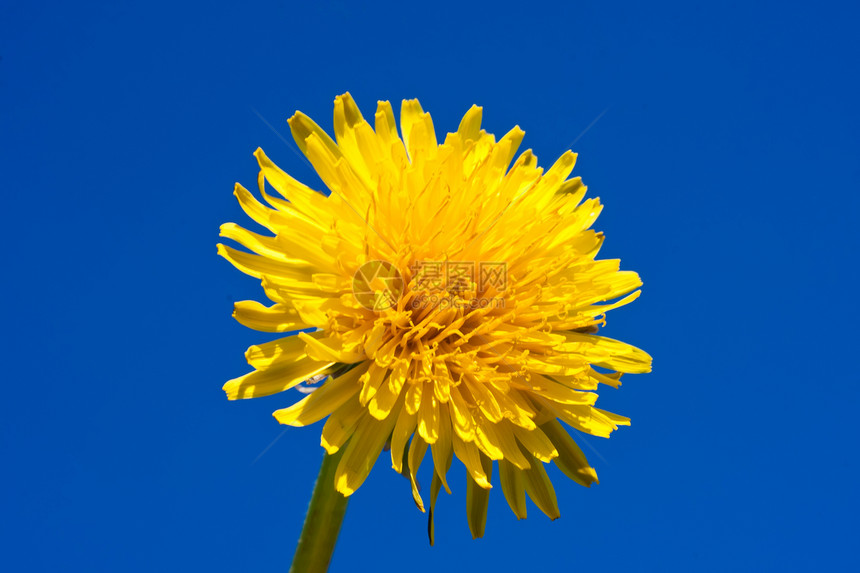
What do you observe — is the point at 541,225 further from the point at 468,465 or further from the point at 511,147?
the point at 468,465

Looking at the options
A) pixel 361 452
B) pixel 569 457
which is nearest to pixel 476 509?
pixel 569 457

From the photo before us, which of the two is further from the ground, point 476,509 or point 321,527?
point 476,509

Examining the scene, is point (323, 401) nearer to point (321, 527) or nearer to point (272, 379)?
point (272, 379)

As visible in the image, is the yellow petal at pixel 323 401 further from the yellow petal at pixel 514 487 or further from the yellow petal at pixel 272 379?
the yellow petal at pixel 514 487

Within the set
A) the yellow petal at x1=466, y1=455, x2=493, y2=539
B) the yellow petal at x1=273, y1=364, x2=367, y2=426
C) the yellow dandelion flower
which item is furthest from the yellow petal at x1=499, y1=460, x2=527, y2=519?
the yellow petal at x1=273, y1=364, x2=367, y2=426

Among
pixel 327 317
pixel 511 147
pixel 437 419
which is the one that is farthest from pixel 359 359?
pixel 511 147

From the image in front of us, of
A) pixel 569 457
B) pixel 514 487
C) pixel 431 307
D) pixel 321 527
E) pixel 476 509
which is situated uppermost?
pixel 431 307

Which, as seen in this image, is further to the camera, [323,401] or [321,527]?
[321,527]
